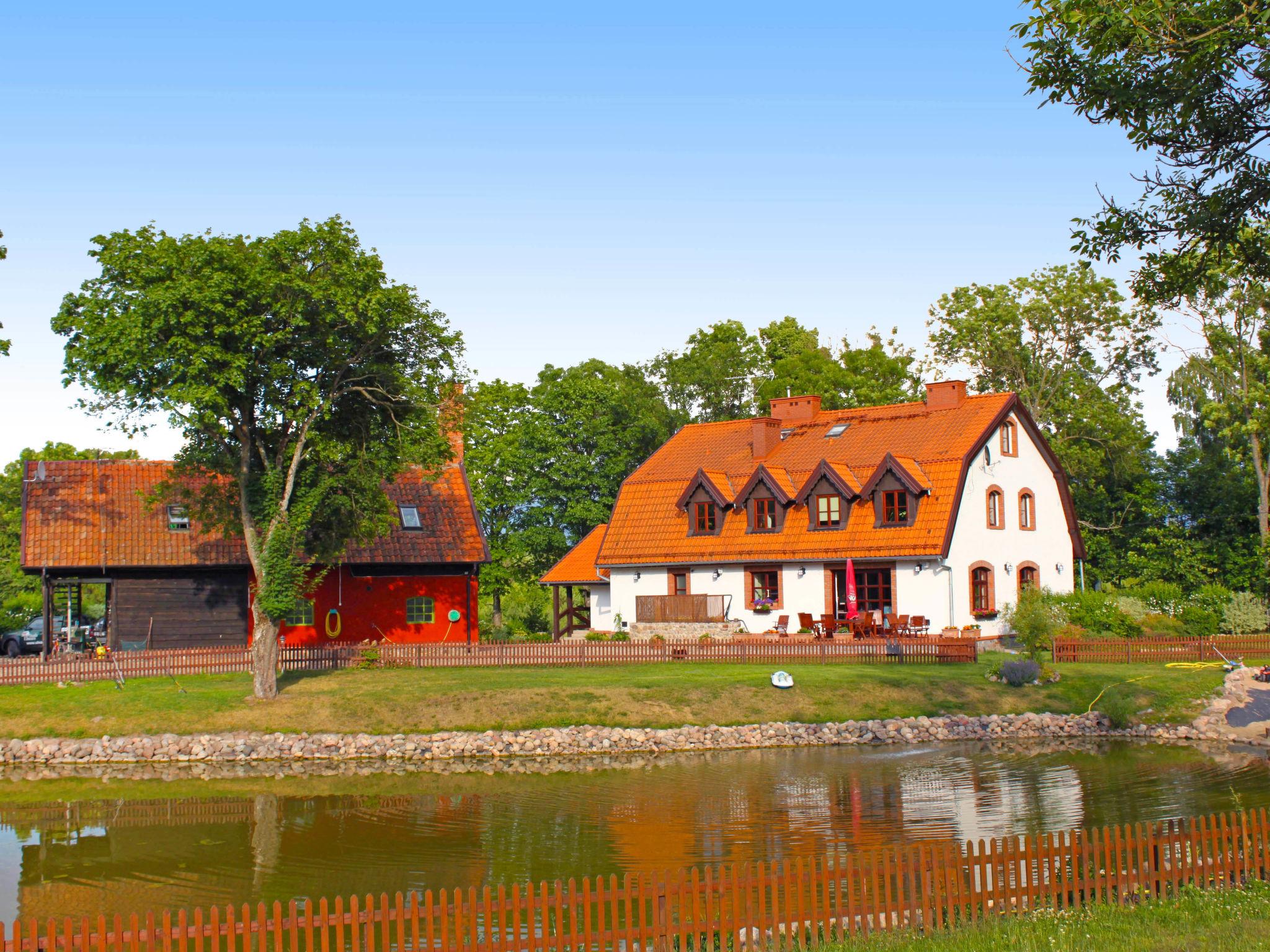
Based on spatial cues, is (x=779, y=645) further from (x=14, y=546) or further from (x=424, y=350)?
(x=14, y=546)

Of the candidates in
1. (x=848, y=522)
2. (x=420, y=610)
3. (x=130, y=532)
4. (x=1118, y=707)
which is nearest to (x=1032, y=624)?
(x=1118, y=707)

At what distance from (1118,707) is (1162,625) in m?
11.2

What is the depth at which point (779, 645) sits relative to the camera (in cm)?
3462

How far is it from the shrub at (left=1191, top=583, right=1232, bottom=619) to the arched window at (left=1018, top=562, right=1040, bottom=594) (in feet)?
16.4

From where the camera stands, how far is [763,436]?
149 feet

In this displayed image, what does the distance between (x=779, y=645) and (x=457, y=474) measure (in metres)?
15.6

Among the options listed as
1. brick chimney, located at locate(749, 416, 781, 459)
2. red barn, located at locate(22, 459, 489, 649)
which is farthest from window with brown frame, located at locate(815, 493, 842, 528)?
red barn, located at locate(22, 459, 489, 649)

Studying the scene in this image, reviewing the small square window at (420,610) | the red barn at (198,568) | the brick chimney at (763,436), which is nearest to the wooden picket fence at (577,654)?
the red barn at (198,568)

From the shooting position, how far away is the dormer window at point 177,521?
39438mm

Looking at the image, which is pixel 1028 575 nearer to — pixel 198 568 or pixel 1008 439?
pixel 1008 439

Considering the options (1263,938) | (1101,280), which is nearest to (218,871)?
(1263,938)

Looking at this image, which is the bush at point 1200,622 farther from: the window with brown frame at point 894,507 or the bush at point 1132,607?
the window with brown frame at point 894,507

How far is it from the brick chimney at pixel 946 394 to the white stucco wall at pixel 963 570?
8.02 ft

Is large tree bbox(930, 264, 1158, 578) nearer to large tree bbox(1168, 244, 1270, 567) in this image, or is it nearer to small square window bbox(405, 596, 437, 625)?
large tree bbox(1168, 244, 1270, 567)
